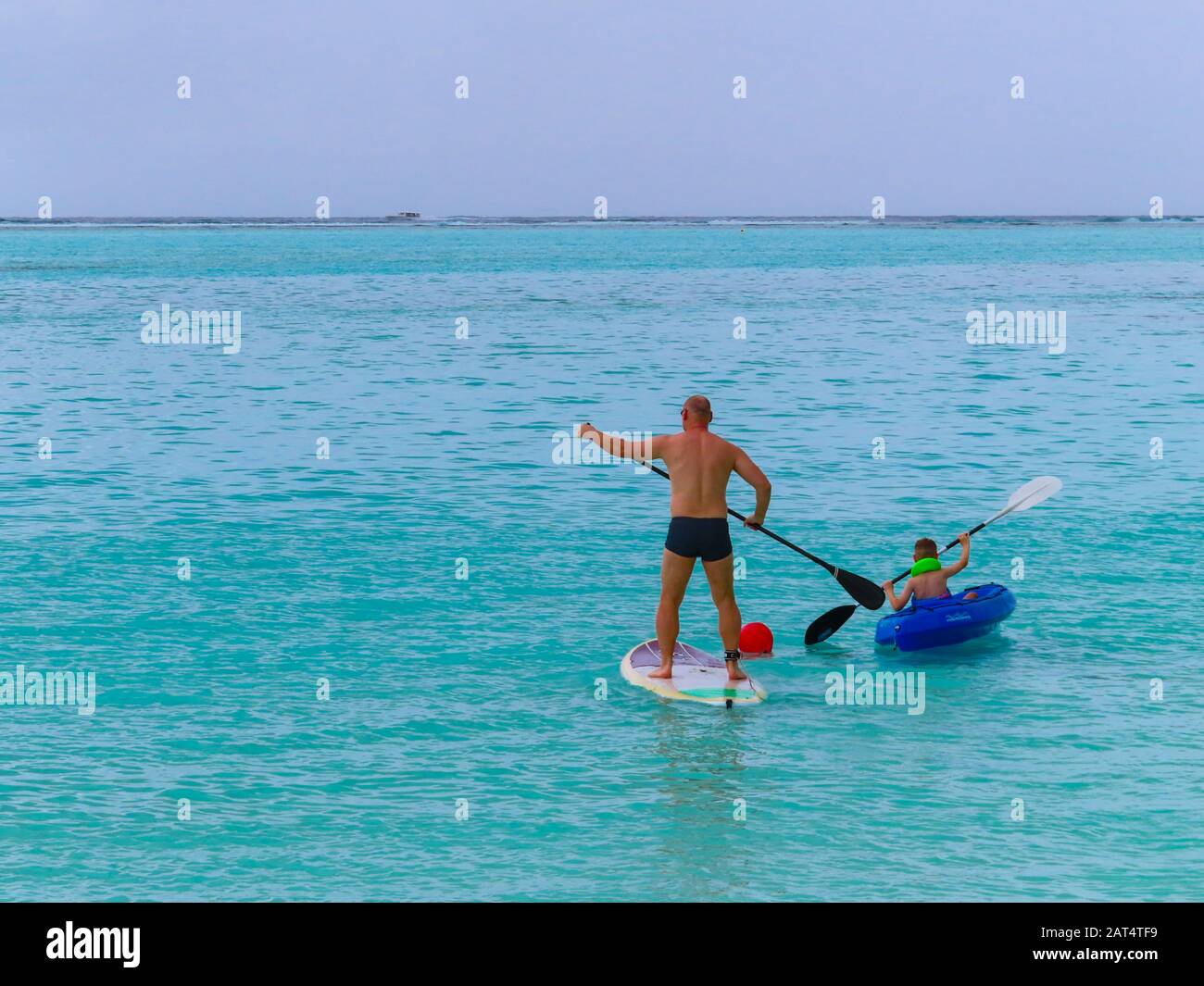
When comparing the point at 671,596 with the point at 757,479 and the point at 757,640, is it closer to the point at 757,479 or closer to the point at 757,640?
the point at 757,479

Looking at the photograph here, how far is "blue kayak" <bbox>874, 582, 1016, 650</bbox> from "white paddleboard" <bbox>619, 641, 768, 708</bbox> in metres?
1.86

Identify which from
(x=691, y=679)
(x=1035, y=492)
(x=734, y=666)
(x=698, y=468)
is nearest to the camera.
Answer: (x=698, y=468)

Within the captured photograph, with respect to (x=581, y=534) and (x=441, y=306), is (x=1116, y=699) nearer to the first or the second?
(x=581, y=534)

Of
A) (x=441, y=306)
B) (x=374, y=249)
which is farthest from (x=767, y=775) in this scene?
(x=374, y=249)

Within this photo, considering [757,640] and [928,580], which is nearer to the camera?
[757,640]

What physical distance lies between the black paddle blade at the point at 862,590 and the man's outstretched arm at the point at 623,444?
305 cm

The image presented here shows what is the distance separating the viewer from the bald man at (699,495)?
12.0 m

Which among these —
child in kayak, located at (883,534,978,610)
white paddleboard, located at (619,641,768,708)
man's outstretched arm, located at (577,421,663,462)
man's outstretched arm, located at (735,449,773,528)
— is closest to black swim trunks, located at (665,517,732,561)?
man's outstretched arm, located at (735,449,773,528)

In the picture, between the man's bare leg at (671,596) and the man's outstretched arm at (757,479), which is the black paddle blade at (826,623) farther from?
the man's outstretched arm at (757,479)

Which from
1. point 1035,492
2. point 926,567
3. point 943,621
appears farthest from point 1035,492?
point 943,621

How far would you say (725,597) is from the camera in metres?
12.2

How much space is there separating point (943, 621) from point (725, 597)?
108 inches

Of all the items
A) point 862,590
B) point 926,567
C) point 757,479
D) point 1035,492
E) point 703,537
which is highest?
point 757,479

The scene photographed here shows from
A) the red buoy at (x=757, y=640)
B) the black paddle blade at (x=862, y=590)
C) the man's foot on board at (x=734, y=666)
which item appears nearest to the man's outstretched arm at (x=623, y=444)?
the man's foot on board at (x=734, y=666)
